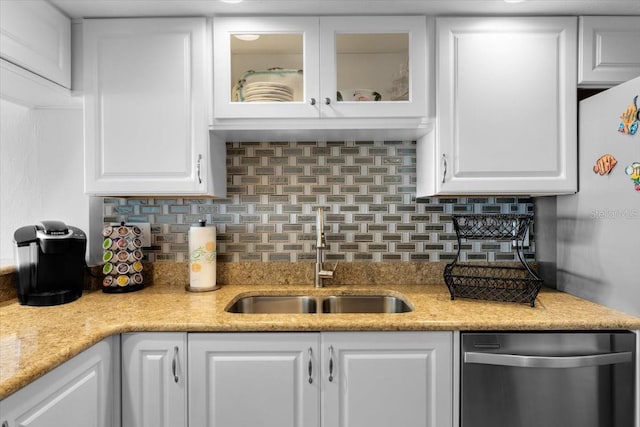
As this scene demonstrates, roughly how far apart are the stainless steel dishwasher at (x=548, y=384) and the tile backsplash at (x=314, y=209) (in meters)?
0.68

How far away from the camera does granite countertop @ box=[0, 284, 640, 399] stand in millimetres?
1202

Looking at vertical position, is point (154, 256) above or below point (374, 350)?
above

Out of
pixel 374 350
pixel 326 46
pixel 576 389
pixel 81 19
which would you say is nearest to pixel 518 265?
pixel 576 389

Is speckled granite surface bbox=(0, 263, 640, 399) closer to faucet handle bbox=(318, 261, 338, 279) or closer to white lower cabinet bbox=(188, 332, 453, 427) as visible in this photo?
white lower cabinet bbox=(188, 332, 453, 427)

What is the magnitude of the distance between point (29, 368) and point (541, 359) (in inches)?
61.5

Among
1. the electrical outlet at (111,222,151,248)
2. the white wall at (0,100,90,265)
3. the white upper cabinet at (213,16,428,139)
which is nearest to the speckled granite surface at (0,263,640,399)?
the electrical outlet at (111,222,151,248)

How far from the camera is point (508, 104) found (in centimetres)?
168

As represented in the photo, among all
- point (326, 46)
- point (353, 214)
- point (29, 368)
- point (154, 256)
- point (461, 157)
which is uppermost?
point (326, 46)

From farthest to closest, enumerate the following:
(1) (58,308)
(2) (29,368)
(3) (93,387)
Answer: (1) (58,308), (3) (93,387), (2) (29,368)

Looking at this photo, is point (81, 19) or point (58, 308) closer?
point (58, 308)

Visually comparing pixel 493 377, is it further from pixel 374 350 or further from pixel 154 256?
pixel 154 256

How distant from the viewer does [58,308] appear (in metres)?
1.58

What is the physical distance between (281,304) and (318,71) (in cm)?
110

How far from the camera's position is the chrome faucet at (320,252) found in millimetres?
1852
